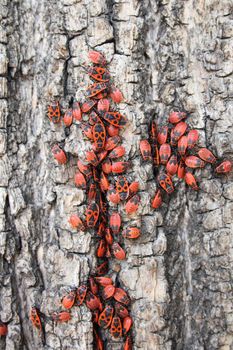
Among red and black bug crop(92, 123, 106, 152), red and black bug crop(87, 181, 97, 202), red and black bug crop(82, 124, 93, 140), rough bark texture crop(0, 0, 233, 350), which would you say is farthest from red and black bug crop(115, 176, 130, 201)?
red and black bug crop(82, 124, 93, 140)

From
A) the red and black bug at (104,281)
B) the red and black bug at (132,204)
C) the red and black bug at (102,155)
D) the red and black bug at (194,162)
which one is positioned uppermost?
the red and black bug at (102,155)

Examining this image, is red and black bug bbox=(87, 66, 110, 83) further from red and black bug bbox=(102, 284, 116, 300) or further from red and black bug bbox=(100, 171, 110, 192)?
red and black bug bbox=(102, 284, 116, 300)

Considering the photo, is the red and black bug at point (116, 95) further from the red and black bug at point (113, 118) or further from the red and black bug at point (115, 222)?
the red and black bug at point (115, 222)

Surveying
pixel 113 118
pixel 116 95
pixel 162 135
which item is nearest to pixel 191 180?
pixel 162 135

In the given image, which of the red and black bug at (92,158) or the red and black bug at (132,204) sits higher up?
the red and black bug at (92,158)

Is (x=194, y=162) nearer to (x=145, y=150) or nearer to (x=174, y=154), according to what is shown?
(x=174, y=154)

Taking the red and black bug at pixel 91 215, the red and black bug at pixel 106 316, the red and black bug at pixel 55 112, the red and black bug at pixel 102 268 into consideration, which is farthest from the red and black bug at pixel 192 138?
the red and black bug at pixel 106 316

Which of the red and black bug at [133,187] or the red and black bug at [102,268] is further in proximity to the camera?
the red and black bug at [102,268]
